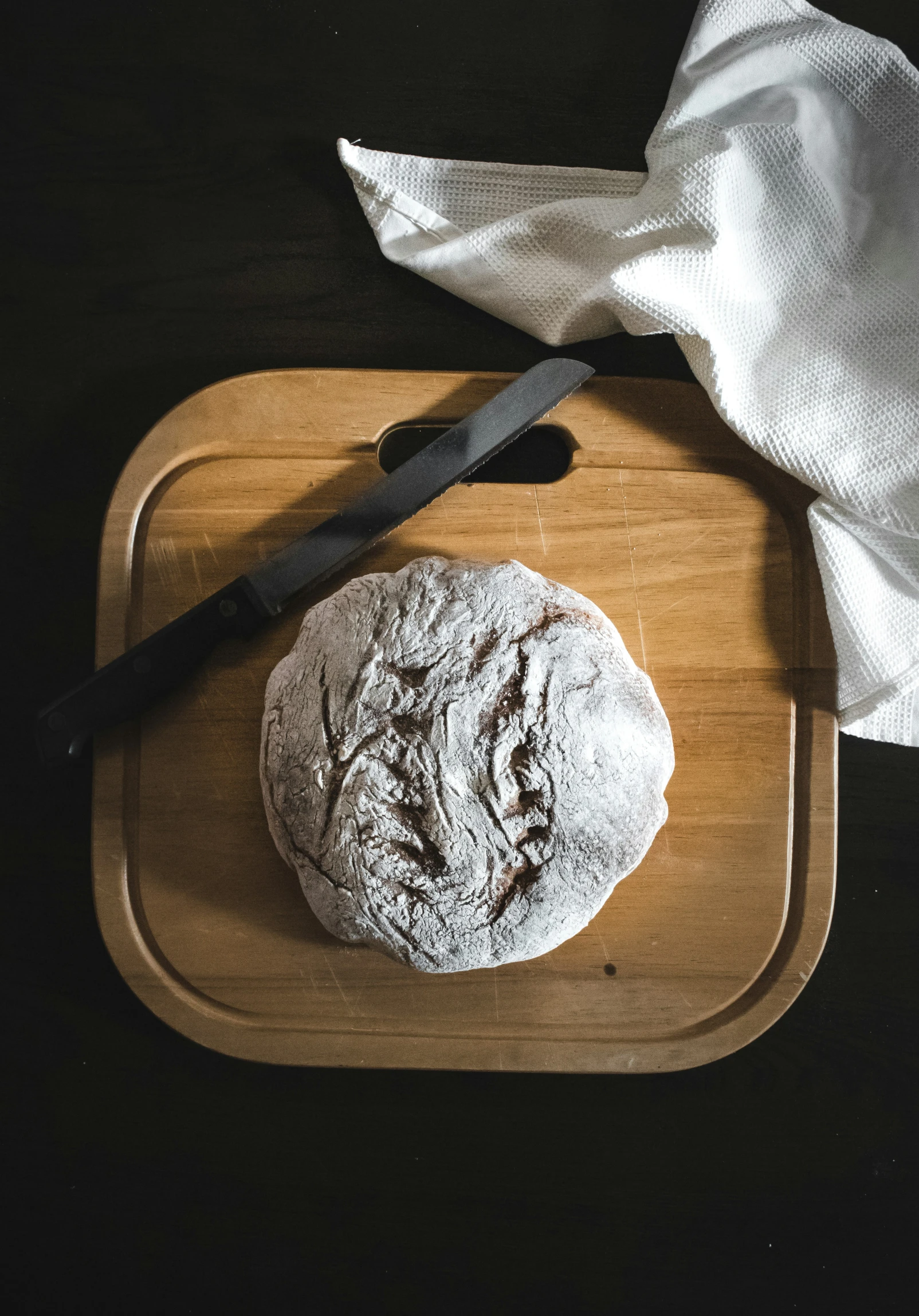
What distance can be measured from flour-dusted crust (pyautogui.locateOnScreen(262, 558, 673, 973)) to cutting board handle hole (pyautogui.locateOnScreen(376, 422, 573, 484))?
22 centimetres

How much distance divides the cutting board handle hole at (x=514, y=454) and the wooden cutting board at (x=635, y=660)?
3cm

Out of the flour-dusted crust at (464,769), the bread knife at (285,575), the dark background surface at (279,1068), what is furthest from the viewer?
the dark background surface at (279,1068)

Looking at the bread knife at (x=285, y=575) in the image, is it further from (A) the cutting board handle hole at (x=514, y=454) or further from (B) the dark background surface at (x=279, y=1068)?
(B) the dark background surface at (x=279, y=1068)

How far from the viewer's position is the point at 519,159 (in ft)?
3.75

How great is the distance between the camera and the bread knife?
3.26 feet

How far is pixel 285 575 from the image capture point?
39.1 inches

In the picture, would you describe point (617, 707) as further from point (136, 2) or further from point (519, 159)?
point (136, 2)

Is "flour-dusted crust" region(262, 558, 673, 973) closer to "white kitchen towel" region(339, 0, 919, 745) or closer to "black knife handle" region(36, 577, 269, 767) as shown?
"black knife handle" region(36, 577, 269, 767)

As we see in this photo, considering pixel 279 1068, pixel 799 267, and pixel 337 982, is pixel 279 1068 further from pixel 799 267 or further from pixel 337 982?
pixel 799 267

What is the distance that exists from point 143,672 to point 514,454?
0.58 meters

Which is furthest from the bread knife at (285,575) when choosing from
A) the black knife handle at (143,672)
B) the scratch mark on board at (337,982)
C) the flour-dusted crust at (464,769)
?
the scratch mark on board at (337,982)

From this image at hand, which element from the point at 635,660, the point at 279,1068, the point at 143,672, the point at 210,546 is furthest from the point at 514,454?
the point at 279,1068

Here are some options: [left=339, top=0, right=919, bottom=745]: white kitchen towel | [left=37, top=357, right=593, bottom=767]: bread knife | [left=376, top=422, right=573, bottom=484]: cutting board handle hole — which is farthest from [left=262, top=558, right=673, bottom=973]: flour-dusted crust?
[left=339, top=0, right=919, bottom=745]: white kitchen towel

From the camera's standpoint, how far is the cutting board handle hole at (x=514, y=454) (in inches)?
42.8
